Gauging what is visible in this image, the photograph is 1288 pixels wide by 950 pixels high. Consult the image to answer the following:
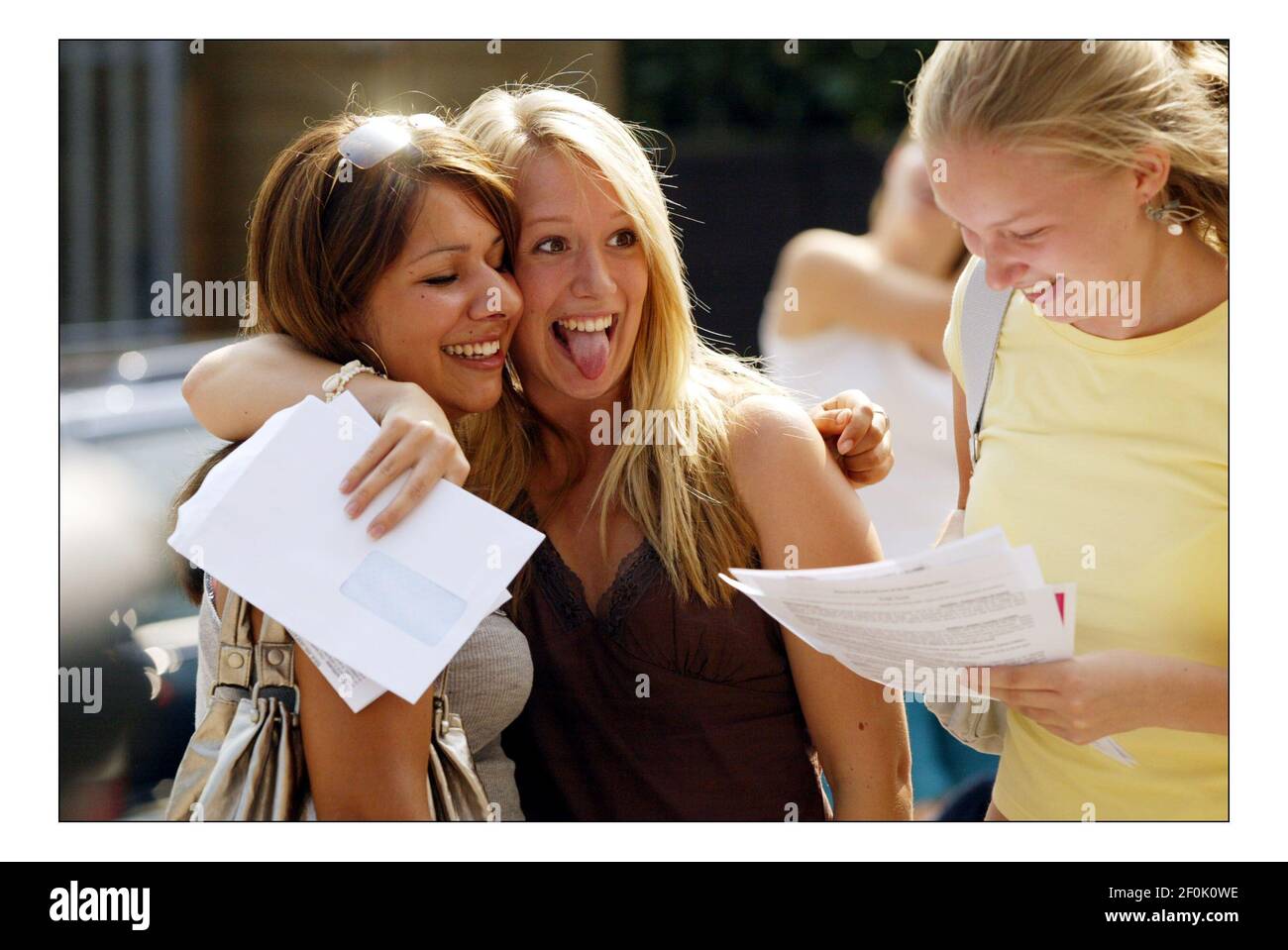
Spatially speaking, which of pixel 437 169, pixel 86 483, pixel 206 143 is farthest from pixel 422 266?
pixel 206 143

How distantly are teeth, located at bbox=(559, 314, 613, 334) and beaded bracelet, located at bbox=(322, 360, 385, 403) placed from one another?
0.35 m

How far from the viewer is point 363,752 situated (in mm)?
1735

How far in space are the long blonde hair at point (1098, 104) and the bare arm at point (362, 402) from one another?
0.80 metres

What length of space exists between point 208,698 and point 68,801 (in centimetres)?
36

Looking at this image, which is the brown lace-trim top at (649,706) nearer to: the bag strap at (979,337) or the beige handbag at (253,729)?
the beige handbag at (253,729)

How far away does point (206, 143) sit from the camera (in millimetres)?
3998

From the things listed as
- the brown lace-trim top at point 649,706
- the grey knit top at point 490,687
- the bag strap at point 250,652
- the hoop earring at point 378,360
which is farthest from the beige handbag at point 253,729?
the hoop earring at point 378,360

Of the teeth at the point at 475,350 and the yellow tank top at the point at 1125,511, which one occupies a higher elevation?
the teeth at the point at 475,350

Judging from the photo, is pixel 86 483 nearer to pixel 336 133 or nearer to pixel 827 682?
pixel 336 133

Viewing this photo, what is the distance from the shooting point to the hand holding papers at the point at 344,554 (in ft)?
5.47

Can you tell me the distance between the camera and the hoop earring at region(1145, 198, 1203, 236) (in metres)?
1.76

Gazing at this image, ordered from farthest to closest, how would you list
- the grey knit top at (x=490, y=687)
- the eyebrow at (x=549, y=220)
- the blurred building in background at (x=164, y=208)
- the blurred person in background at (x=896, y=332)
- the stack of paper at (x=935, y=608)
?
1. the blurred person in background at (x=896, y=332)
2. the blurred building in background at (x=164, y=208)
3. the eyebrow at (x=549, y=220)
4. the grey knit top at (x=490, y=687)
5. the stack of paper at (x=935, y=608)

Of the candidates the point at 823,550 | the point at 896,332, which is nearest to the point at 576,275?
the point at 823,550

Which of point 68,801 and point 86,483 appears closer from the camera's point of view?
point 68,801
